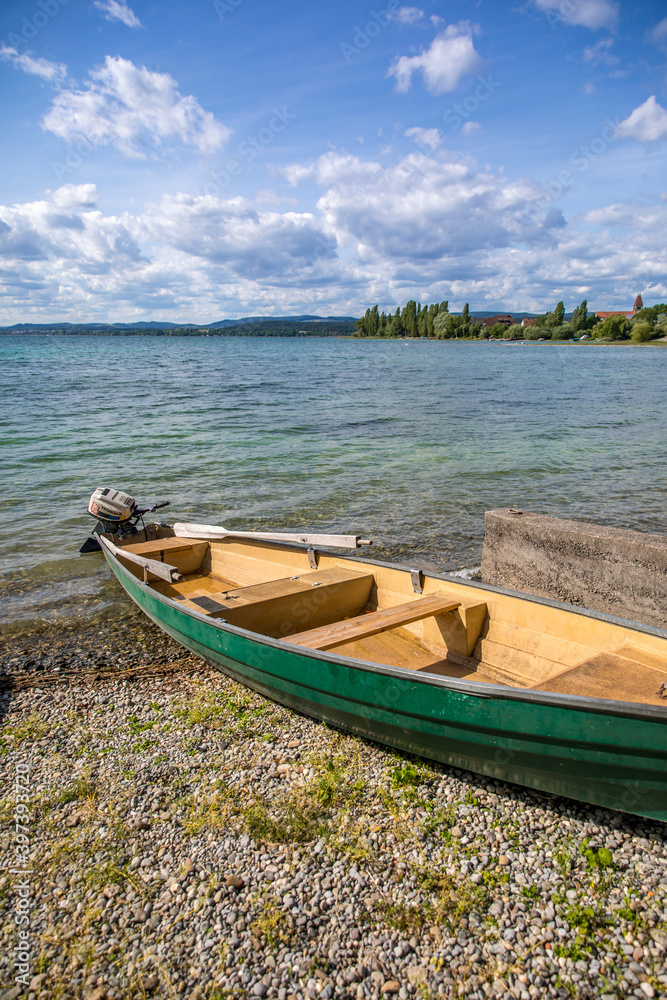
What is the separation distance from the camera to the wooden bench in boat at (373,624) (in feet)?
16.0

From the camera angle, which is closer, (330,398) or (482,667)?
(482,667)

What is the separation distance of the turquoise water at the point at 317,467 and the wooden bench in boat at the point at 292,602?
2.78 m

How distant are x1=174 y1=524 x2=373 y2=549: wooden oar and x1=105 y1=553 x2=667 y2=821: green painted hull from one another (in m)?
2.10

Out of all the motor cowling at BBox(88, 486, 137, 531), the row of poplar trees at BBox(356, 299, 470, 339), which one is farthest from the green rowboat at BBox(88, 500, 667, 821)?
the row of poplar trees at BBox(356, 299, 470, 339)

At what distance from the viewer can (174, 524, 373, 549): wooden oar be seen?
22.6 ft

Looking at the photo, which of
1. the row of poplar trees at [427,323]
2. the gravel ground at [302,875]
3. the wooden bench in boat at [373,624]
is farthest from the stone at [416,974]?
the row of poplar trees at [427,323]

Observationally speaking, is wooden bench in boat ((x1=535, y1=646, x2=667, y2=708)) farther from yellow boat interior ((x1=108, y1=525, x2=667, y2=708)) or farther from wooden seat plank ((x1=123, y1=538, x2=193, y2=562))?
wooden seat plank ((x1=123, y1=538, x2=193, y2=562))

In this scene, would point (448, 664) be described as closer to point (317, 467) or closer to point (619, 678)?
point (619, 678)

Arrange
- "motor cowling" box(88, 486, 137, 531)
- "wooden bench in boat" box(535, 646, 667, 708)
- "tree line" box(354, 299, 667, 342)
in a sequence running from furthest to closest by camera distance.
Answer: "tree line" box(354, 299, 667, 342), "motor cowling" box(88, 486, 137, 531), "wooden bench in boat" box(535, 646, 667, 708)

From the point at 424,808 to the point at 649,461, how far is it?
15.5 m

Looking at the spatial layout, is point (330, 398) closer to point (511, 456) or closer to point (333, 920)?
point (511, 456)

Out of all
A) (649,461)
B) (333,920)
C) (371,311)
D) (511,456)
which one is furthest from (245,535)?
(371,311)

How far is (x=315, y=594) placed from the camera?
6375 millimetres

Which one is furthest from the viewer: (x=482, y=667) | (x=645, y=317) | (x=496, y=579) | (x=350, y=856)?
(x=645, y=317)
